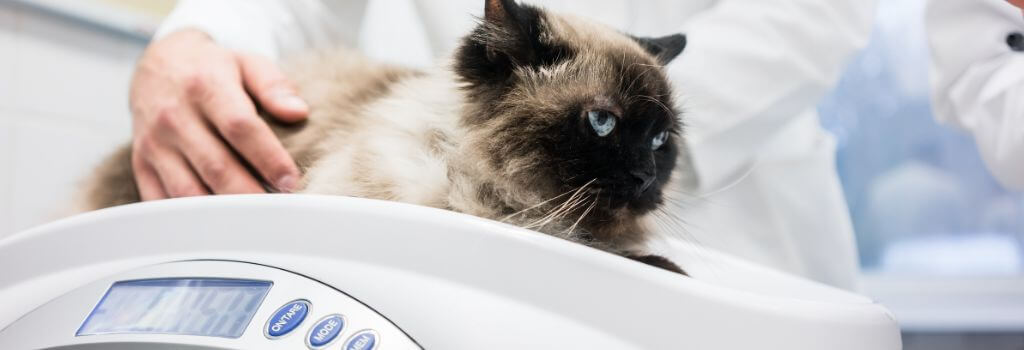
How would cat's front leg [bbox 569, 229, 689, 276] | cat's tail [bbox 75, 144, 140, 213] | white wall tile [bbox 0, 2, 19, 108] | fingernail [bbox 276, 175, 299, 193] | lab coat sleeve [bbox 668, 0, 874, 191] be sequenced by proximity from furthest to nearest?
1. white wall tile [bbox 0, 2, 19, 108]
2. lab coat sleeve [bbox 668, 0, 874, 191]
3. cat's tail [bbox 75, 144, 140, 213]
4. fingernail [bbox 276, 175, 299, 193]
5. cat's front leg [bbox 569, 229, 689, 276]

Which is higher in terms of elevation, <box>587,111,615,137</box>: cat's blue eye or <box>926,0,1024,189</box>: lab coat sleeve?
<box>587,111,615,137</box>: cat's blue eye

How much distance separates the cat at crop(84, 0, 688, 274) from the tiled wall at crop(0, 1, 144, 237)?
2.98 feet

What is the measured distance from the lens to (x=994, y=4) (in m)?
0.98

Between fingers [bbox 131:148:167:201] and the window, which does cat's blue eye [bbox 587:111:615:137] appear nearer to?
fingers [bbox 131:148:167:201]

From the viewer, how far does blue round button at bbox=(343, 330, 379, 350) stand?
420 millimetres

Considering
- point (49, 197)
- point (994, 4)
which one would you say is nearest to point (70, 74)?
point (49, 197)

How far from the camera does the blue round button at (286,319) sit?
0.44 m

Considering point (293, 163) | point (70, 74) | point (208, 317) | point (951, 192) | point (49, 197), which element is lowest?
point (951, 192)

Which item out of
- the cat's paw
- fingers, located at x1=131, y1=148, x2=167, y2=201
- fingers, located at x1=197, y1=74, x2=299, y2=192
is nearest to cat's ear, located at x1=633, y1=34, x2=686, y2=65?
the cat's paw

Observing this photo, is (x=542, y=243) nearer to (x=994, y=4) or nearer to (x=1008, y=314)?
(x=994, y=4)

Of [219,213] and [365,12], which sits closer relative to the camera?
[219,213]

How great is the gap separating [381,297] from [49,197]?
1.48 meters

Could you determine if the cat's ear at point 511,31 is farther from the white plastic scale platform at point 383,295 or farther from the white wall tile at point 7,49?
the white wall tile at point 7,49

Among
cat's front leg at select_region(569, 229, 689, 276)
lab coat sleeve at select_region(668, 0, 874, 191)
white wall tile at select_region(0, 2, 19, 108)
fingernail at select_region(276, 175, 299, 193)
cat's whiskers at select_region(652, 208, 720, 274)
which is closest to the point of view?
cat's front leg at select_region(569, 229, 689, 276)
